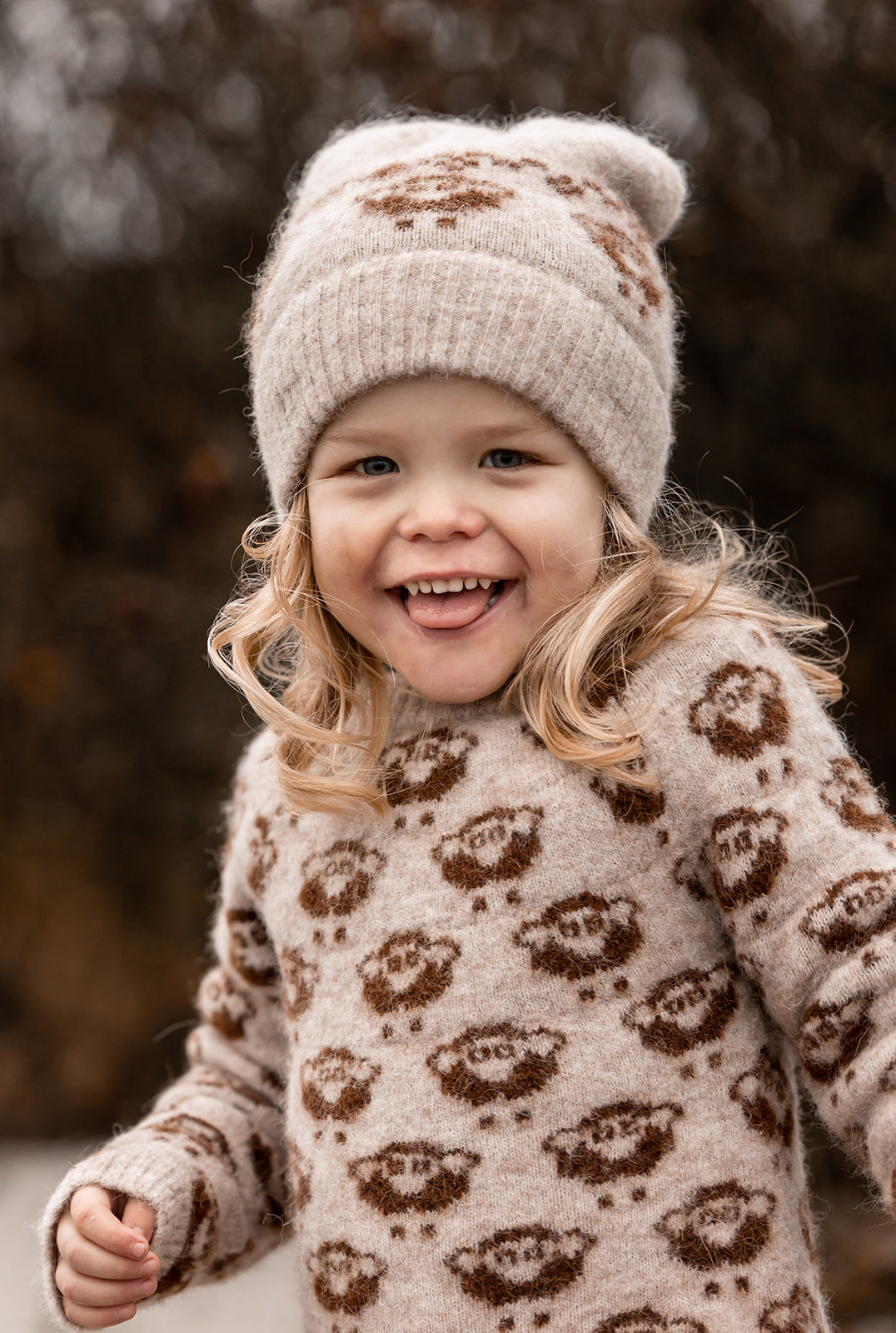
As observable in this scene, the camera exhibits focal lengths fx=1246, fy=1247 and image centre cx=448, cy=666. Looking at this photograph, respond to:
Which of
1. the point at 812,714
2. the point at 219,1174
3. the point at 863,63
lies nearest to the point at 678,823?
the point at 812,714

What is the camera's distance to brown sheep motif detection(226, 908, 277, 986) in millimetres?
1714

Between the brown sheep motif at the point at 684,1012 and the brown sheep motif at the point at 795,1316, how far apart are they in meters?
0.29

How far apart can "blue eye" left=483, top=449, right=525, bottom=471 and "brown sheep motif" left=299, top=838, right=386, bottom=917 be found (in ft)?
1.53

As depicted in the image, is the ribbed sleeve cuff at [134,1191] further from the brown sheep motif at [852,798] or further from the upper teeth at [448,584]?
the brown sheep motif at [852,798]

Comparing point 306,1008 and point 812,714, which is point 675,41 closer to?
point 812,714

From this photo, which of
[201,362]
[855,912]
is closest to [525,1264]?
[855,912]

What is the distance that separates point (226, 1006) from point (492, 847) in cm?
60

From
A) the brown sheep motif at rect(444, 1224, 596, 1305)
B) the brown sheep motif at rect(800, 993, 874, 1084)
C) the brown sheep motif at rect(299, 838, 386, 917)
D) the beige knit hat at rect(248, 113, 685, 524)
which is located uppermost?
the beige knit hat at rect(248, 113, 685, 524)

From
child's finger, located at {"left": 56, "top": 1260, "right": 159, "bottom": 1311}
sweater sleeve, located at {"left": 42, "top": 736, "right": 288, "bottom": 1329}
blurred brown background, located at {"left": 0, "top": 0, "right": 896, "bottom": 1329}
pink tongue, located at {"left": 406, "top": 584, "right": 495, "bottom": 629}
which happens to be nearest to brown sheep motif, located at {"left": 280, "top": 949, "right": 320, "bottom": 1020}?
sweater sleeve, located at {"left": 42, "top": 736, "right": 288, "bottom": 1329}

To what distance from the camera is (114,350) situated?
329cm

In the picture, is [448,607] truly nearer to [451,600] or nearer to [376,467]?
[451,600]

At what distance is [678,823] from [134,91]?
262 cm

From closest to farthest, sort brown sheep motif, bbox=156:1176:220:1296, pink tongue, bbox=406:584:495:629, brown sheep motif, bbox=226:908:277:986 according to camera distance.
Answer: pink tongue, bbox=406:584:495:629, brown sheep motif, bbox=156:1176:220:1296, brown sheep motif, bbox=226:908:277:986

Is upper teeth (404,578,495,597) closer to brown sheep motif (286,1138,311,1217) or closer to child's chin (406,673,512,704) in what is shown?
child's chin (406,673,512,704)
